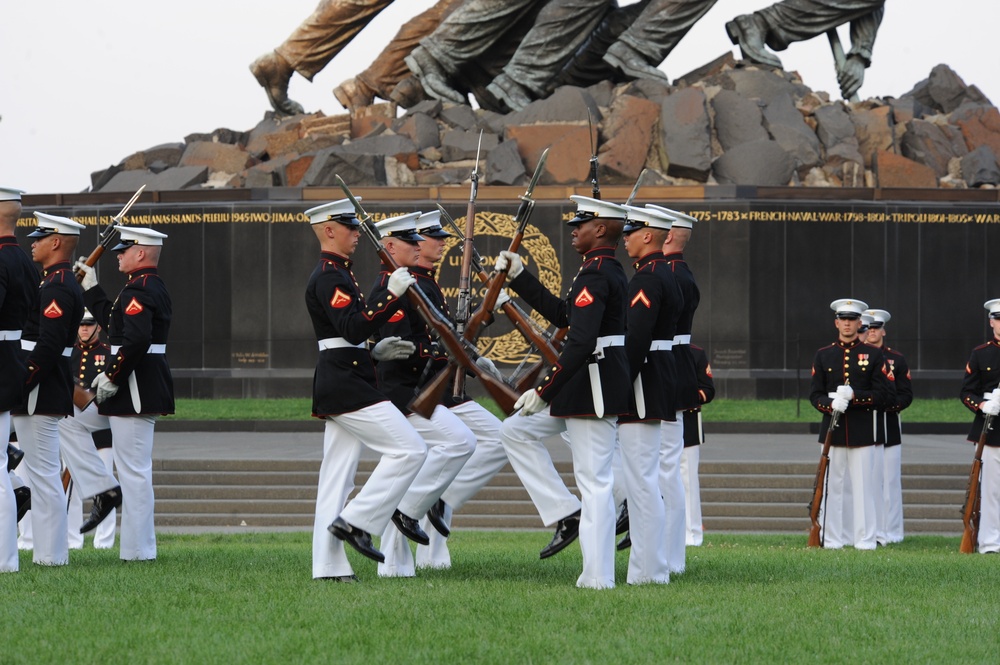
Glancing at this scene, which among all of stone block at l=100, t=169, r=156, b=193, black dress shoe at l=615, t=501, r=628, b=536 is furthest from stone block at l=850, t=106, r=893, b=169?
black dress shoe at l=615, t=501, r=628, b=536

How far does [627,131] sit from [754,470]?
933 centimetres

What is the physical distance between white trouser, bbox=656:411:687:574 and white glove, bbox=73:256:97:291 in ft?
12.3

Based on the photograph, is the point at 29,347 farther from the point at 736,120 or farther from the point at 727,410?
the point at 736,120

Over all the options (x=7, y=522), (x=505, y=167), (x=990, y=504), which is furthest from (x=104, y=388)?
(x=505, y=167)

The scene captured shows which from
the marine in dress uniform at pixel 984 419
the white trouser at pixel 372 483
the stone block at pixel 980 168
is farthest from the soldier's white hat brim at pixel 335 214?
the stone block at pixel 980 168

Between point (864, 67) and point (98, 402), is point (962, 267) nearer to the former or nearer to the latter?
point (864, 67)

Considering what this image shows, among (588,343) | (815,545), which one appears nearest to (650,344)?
(588,343)

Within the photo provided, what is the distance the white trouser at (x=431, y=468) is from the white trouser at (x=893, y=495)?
5053mm

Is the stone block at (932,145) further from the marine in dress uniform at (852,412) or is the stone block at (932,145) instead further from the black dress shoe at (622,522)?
the black dress shoe at (622,522)

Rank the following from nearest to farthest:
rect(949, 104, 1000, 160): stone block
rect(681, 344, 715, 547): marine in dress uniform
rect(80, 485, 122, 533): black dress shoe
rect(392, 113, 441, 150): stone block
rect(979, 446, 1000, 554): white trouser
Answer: rect(80, 485, 122, 533): black dress shoe → rect(979, 446, 1000, 554): white trouser → rect(681, 344, 715, 547): marine in dress uniform → rect(392, 113, 441, 150): stone block → rect(949, 104, 1000, 160): stone block

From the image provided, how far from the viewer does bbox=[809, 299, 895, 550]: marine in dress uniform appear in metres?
10.7

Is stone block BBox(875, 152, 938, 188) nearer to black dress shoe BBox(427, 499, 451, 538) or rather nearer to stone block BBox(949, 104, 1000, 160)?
stone block BBox(949, 104, 1000, 160)

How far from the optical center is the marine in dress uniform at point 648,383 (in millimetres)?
7008

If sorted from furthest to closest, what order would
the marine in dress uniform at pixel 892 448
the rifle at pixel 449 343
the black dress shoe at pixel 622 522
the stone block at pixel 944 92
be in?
the stone block at pixel 944 92, the marine in dress uniform at pixel 892 448, the black dress shoe at pixel 622 522, the rifle at pixel 449 343
